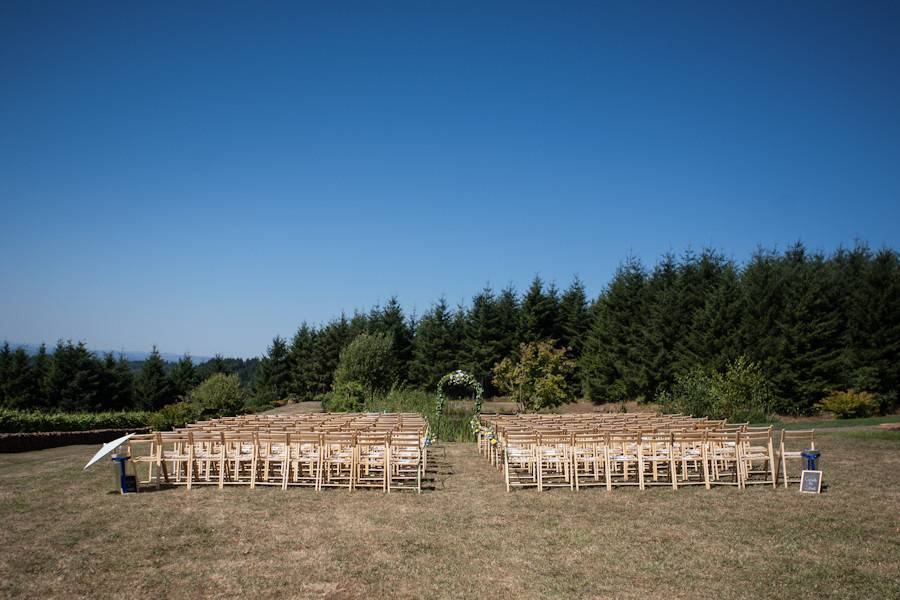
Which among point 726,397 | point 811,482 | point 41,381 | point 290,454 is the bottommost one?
point 811,482

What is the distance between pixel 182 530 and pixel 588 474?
759cm

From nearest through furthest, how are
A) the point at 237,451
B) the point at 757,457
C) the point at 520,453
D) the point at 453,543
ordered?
1. the point at 453,543
2. the point at 757,457
3. the point at 237,451
4. the point at 520,453

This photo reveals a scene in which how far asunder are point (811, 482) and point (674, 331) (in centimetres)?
2180

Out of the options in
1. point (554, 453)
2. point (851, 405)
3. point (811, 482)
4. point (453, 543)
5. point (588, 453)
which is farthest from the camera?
point (851, 405)

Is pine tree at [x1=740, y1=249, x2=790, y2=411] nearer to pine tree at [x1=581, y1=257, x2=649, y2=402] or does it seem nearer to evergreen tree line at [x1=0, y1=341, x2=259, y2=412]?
pine tree at [x1=581, y1=257, x2=649, y2=402]

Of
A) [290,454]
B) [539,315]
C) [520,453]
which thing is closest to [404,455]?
[290,454]

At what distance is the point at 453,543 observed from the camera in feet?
25.9

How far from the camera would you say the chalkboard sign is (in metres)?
10.6

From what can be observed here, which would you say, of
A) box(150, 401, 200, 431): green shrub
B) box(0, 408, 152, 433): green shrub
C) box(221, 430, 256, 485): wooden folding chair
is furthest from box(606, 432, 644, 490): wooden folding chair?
box(0, 408, 152, 433): green shrub

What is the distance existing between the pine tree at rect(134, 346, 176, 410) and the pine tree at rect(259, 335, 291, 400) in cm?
763

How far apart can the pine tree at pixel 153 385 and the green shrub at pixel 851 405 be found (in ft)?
119

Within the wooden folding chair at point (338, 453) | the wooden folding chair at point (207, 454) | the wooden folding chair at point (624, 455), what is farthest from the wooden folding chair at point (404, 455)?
the wooden folding chair at point (624, 455)

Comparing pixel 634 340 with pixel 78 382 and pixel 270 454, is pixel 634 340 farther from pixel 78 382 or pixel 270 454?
pixel 78 382

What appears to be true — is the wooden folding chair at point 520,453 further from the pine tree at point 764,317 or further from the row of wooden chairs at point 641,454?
the pine tree at point 764,317
